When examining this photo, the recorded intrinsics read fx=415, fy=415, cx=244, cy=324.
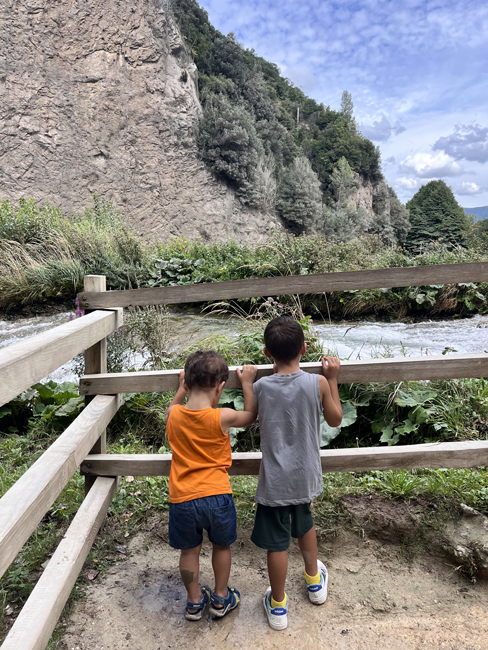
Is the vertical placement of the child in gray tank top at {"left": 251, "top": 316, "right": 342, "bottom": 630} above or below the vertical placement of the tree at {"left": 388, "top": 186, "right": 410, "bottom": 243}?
below

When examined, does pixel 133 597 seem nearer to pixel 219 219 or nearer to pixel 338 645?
pixel 338 645

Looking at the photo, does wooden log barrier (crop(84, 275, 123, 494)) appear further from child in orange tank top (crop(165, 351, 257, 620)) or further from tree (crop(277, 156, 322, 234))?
tree (crop(277, 156, 322, 234))

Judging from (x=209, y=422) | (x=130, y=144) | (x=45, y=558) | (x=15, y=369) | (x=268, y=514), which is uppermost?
(x=130, y=144)

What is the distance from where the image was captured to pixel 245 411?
1.69 meters

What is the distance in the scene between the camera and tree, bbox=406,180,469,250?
33969 millimetres

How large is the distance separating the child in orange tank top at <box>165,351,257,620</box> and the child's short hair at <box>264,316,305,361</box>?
205mm

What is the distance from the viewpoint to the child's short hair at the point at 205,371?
1.68 metres

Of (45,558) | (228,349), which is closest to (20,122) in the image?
(228,349)

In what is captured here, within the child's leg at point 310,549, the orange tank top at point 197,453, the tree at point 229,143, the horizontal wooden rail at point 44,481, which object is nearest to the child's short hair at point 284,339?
the orange tank top at point 197,453

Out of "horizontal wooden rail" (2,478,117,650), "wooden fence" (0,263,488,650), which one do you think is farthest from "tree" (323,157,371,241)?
"horizontal wooden rail" (2,478,117,650)

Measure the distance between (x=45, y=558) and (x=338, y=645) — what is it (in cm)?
154

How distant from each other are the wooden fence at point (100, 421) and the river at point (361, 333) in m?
2.43

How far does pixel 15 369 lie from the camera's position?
122cm

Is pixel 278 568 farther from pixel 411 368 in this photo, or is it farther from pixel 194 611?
pixel 411 368
